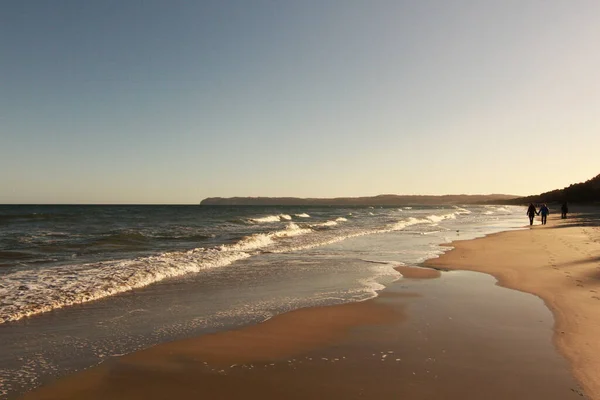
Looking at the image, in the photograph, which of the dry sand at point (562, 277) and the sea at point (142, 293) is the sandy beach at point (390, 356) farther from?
the sea at point (142, 293)

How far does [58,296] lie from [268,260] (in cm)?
805

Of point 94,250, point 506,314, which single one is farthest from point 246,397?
point 94,250

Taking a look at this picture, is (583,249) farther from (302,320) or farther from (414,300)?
(302,320)

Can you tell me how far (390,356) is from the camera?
6.00 m

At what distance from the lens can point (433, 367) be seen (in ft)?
18.2

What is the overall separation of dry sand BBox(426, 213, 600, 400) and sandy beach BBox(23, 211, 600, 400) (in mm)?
37

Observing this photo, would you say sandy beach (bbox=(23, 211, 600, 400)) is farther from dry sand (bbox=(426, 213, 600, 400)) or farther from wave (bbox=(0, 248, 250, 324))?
wave (bbox=(0, 248, 250, 324))

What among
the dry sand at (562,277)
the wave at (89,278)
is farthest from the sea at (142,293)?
the dry sand at (562,277)

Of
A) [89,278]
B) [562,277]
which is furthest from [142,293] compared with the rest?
[562,277]

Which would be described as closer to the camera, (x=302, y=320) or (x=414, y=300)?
(x=302, y=320)

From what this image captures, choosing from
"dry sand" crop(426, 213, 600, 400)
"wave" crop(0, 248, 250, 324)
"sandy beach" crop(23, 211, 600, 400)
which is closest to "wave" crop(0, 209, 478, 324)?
"wave" crop(0, 248, 250, 324)

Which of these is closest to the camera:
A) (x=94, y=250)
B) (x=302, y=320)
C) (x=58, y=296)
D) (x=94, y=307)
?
(x=302, y=320)

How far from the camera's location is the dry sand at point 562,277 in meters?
6.05

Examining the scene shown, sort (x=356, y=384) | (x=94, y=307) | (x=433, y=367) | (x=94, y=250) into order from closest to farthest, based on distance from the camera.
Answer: (x=356, y=384), (x=433, y=367), (x=94, y=307), (x=94, y=250)
